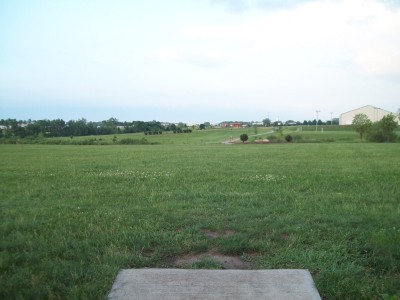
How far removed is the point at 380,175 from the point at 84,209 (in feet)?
32.1

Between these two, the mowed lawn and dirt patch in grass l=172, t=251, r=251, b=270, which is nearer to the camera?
the mowed lawn

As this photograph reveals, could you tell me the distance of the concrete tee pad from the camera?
12.1 ft

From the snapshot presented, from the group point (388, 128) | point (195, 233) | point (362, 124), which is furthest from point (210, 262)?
point (362, 124)

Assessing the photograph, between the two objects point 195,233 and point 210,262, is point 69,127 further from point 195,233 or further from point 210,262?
point 210,262

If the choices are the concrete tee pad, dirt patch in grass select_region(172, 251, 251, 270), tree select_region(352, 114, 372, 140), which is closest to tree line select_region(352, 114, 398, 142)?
tree select_region(352, 114, 372, 140)

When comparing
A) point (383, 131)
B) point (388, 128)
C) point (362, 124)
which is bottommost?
point (383, 131)

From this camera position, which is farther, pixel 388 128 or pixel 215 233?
pixel 388 128

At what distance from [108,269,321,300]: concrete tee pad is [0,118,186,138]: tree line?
91.3 metres

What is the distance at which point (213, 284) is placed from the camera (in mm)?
3922

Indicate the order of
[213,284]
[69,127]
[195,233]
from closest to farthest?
[213,284] < [195,233] < [69,127]

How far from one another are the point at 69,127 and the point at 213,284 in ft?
372

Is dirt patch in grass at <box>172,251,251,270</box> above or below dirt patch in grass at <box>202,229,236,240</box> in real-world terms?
below

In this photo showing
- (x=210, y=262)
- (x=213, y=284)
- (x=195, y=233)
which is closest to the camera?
(x=213, y=284)

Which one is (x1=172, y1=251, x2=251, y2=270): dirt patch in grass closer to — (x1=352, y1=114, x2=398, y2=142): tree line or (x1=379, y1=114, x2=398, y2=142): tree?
(x1=352, y1=114, x2=398, y2=142): tree line
